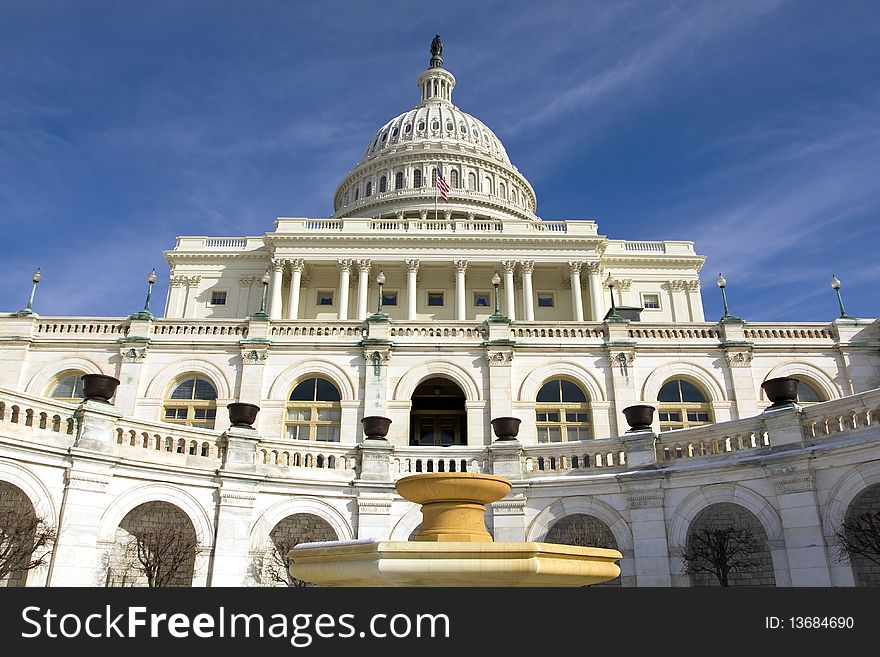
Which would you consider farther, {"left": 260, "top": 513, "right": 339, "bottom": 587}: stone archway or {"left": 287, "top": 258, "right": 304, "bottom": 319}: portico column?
{"left": 287, "top": 258, "right": 304, "bottom": 319}: portico column

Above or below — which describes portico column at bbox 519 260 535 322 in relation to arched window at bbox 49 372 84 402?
above

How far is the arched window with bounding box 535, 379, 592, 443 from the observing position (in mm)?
33188

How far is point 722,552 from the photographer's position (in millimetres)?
19781

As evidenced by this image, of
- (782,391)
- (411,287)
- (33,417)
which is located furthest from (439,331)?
(411,287)

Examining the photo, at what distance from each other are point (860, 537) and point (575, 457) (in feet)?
28.9

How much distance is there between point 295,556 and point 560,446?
12.7 metres

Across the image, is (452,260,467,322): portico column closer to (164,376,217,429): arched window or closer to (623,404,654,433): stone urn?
(164,376,217,429): arched window

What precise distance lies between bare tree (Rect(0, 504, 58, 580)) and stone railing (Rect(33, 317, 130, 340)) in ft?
55.4

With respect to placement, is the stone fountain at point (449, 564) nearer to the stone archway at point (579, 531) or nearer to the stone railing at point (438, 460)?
the stone archway at point (579, 531)

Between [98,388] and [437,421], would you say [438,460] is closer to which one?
[98,388]

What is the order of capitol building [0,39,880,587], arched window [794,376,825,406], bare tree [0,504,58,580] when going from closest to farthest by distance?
bare tree [0,504,58,580], capitol building [0,39,880,587], arched window [794,376,825,406]

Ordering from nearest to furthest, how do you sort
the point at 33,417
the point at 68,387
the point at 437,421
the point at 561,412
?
the point at 33,417 < the point at 561,412 < the point at 68,387 < the point at 437,421

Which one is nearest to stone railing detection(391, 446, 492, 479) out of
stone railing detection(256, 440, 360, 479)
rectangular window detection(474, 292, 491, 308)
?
stone railing detection(256, 440, 360, 479)
